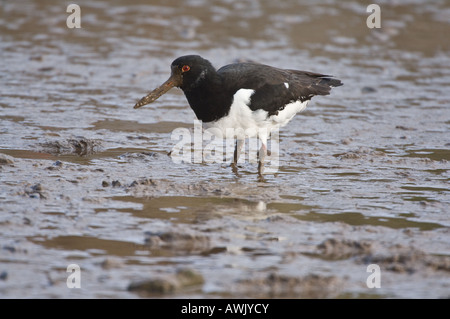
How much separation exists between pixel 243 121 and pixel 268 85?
465 mm

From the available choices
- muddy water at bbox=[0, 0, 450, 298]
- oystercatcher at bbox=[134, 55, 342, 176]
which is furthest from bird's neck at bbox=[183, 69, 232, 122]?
muddy water at bbox=[0, 0, 450, 298]

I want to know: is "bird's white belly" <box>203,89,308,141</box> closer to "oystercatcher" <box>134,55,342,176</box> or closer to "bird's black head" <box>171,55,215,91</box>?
"oystercatcher" <box>134,55,342,176</box>

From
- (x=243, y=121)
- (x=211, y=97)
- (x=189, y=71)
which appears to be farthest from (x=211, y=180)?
(x=189, y=71)

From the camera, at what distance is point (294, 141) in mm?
7641

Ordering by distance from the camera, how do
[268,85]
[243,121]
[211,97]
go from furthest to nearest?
[268,85] → [243,121] → [211,97]

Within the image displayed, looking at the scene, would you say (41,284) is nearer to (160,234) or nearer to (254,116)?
(160,234)

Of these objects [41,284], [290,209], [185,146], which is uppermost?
[185,146]

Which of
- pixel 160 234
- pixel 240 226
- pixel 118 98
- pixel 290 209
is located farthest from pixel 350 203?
pixel 118 98

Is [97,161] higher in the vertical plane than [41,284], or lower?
higher

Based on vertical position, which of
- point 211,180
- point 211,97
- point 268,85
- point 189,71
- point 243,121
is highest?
point 189,71

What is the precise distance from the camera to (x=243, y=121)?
625cm

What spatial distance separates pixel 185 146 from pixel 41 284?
3547 millimetres

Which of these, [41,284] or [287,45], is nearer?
[41,284]

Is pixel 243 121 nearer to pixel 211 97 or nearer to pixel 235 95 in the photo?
pixel 235 95
